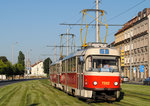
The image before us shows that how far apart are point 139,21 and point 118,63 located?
56.1m

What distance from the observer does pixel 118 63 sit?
52.9 feet

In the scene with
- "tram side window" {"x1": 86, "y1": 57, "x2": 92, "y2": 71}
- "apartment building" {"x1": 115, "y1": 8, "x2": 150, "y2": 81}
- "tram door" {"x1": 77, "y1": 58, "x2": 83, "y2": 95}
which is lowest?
"tram door" {"x1": 77, "y1": 58, "x2": 83, "y2": 95}

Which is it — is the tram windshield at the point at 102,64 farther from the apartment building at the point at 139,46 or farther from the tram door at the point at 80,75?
the apartment building at the point at 139,46

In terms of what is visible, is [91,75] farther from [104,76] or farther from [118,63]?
[118,63]

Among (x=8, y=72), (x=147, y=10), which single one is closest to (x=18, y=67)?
(x=8, y=72)

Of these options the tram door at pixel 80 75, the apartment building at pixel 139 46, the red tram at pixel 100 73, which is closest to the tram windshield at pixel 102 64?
the red tram at pixel 100 73

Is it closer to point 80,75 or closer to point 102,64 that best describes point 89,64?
point 102,64

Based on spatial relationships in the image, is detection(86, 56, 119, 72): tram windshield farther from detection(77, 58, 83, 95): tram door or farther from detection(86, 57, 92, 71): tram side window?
detection(77, 58, 83, 95): tram door

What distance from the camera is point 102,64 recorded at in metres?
15.7

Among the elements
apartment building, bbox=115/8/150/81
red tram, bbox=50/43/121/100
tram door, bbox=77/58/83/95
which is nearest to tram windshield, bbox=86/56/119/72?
red tram, bbox=50/43/121/100

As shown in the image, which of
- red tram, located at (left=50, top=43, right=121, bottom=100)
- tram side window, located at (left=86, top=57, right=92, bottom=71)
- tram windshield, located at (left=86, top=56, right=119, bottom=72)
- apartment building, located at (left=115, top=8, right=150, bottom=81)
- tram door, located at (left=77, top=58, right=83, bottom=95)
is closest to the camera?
red tram, located at (left=50, top=43, right=121, bottom=100)

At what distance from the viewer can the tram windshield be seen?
15.7 m

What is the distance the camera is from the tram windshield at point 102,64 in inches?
619

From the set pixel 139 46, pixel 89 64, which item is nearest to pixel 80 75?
pixel 89 64
